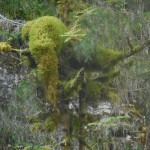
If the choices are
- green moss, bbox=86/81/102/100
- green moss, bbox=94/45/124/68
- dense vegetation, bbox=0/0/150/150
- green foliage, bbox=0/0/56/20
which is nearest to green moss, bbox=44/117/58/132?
dense vegetation, bbox=0/0/150/150

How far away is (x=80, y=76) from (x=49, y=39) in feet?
1.92

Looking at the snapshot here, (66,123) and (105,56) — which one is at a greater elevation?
(105,56)

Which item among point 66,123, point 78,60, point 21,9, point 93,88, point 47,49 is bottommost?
point 66,123

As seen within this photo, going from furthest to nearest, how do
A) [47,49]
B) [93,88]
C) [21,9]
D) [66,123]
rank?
[21,9], [66,123], [93,88], [47,49]

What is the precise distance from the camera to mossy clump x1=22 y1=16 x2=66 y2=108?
15.8 ft

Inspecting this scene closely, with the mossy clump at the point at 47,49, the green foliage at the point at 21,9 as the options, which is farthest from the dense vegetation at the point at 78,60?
the green foliage at the point at 21,9

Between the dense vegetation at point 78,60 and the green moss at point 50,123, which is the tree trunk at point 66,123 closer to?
the dense vegetation at point 78,60

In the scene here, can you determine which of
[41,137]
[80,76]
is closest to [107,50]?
[80,76]

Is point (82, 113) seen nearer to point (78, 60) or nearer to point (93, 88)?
point (93, 88)

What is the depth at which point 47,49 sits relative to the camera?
4.80 m

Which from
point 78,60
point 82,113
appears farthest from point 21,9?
point 82,113

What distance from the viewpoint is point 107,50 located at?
16.7ft

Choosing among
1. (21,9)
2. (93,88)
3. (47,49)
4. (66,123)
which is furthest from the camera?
(21,9)

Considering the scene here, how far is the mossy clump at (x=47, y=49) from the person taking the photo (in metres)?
4.80
